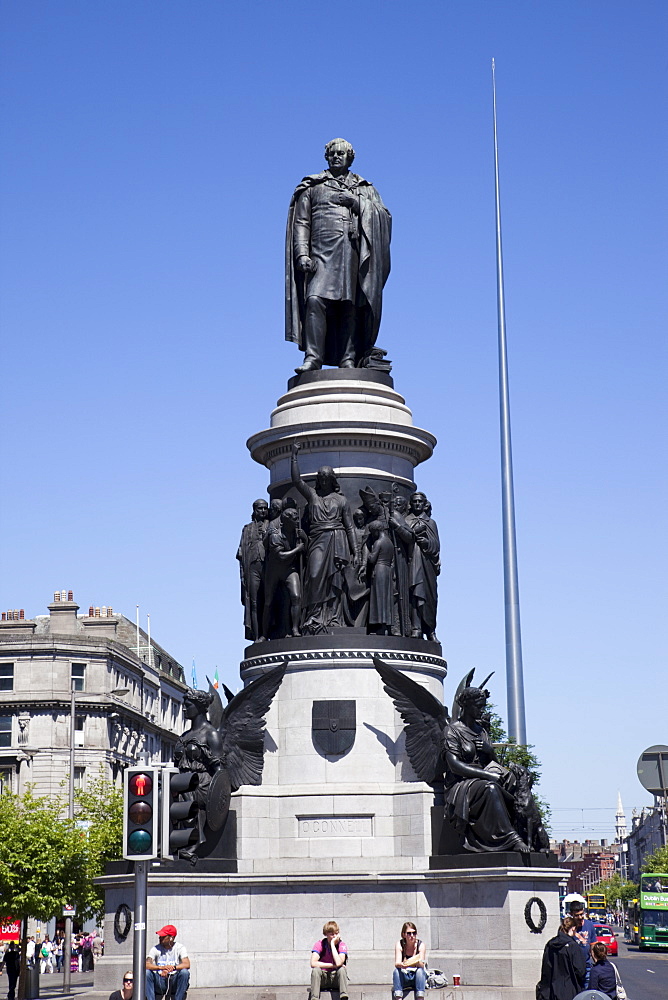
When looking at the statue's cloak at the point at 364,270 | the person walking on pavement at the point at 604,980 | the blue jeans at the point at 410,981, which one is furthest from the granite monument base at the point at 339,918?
the statue's cloak at the point at 364,270

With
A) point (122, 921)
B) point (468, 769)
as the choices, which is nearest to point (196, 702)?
point (122, 921)

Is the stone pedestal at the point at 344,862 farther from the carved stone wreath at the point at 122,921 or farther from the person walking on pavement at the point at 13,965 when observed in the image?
the person walking on pavement at the point at 13,965

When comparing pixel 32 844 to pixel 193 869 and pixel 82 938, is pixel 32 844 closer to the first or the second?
pixel 193 869

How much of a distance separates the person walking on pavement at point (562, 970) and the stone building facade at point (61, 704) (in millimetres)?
69512

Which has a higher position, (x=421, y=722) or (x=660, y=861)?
(x=421, y=722)

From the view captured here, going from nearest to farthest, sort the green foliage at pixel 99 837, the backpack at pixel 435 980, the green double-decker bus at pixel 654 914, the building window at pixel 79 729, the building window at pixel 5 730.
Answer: the backpack at pixel 435 980 → the green foliage at pixel 99 837 → the green double-decker bus at pixel 654 914 → the building window at pixel 5 730 → the building window at pixel 79 729

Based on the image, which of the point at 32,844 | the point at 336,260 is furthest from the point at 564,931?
the point at 32,844

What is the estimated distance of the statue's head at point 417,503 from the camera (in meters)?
29.0

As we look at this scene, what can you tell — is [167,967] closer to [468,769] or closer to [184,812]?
[184,812]

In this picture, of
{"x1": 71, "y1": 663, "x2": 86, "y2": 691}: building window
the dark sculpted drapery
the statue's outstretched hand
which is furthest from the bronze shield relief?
{"x1": 71, "y1": 663, "x2": 86, "y2": 691}: building window

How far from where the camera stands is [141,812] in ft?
55.3

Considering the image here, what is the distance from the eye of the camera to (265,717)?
27.6 meters

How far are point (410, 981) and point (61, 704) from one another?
72.7 metres

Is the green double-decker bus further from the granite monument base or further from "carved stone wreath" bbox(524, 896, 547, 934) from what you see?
"carved stone wreath" bbox(524, 896, 547, 934)
